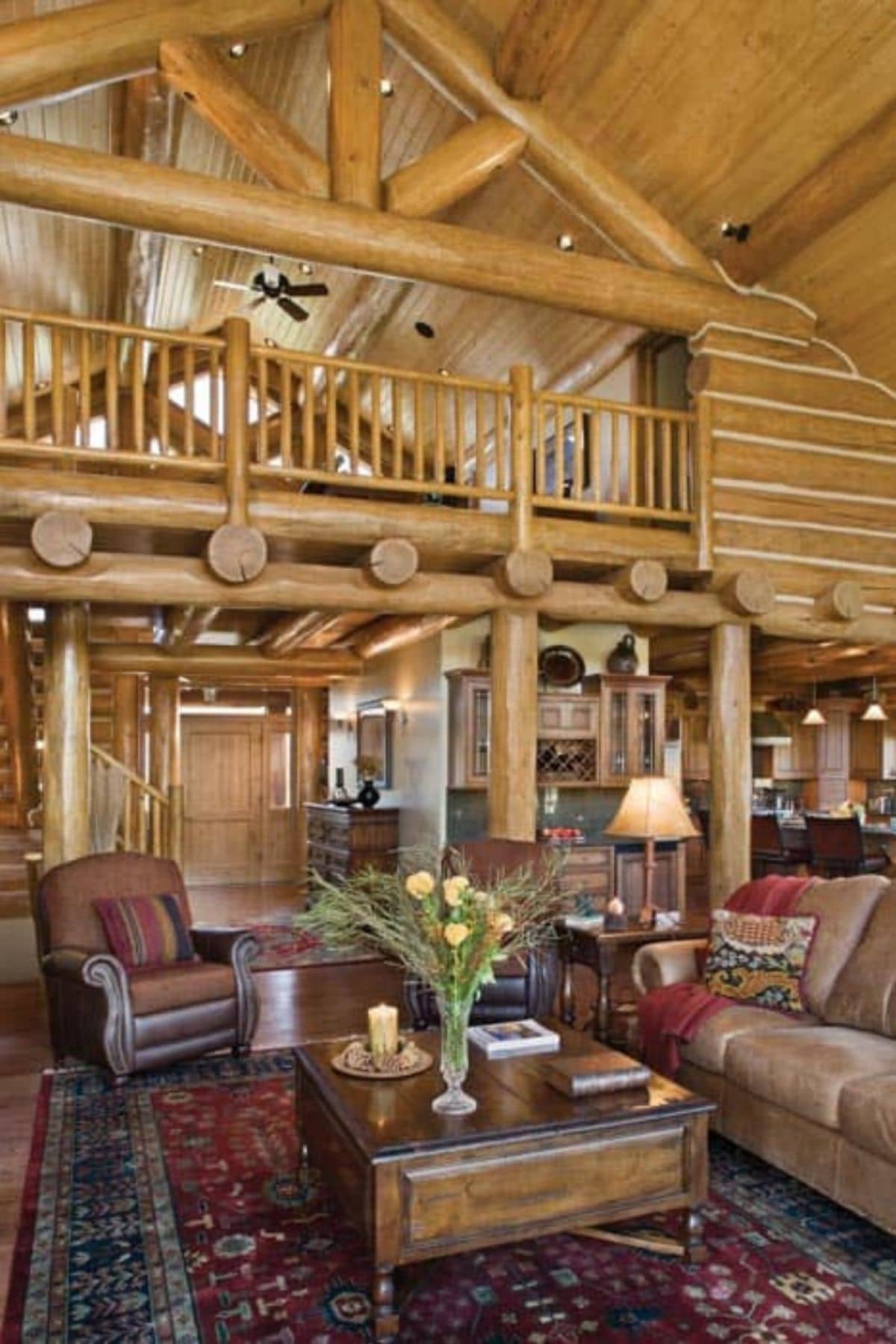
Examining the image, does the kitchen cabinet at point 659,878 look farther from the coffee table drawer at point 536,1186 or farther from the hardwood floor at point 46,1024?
the coffee table drawer at point 536,1186

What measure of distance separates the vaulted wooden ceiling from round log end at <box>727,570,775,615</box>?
6.01ft

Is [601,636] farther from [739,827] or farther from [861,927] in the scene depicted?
[861,927]

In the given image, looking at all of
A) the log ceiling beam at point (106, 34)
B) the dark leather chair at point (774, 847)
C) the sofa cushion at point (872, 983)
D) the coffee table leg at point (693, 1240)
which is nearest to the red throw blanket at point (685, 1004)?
the sofa cushion at point (872, 983)

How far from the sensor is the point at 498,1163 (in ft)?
8.97

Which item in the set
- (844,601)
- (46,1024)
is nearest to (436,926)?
(46,1024)

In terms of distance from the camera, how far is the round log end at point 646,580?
629 centimetres

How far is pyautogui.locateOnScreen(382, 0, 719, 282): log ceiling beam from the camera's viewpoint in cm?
603

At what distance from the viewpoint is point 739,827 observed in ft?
21.7

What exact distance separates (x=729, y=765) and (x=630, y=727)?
113 cm

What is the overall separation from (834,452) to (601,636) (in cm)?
218

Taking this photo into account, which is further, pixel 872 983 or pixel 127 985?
pixel 127 985

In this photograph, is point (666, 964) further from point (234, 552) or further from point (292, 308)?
point (292, 308)

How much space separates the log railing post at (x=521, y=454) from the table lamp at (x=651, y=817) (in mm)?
1741

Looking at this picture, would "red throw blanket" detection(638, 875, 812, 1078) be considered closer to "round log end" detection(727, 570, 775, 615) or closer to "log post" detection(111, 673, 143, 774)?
"round log end" detection(727, 570, 775, 615)
